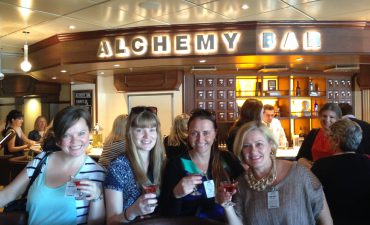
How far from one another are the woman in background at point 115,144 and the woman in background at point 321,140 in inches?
73.7

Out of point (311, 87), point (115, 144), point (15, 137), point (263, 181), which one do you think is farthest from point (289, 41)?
point (15, 137)

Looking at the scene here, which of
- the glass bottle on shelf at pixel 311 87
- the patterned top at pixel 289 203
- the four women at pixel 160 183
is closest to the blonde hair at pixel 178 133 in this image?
the four women at pixel 160 183

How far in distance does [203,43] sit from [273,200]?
3570 millimetres

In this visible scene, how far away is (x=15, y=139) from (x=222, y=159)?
5.34 m

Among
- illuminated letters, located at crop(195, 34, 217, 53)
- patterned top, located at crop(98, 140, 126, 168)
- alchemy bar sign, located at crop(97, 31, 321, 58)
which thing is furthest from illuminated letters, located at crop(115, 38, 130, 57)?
patterned top, located at crop(98, 140, 126, 168)

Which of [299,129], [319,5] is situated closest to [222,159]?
[319,5]

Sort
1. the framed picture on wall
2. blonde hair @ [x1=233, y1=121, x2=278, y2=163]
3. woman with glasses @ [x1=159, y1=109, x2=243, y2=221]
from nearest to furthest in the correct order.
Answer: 1. woman with glasses @ [x1=159, y1=109, x2=243, y2=221]
2. blonde hair @ [x1=233, y1=121, x2=278, y2=163]
3. the framed picture on wall

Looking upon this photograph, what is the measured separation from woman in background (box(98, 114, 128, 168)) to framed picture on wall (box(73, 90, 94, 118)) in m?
4.85

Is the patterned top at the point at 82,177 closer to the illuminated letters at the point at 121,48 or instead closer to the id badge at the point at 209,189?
the id badge at the point at 209,189

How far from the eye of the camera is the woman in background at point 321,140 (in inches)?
134

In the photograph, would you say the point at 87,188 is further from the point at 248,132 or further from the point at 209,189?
the point at 248,132

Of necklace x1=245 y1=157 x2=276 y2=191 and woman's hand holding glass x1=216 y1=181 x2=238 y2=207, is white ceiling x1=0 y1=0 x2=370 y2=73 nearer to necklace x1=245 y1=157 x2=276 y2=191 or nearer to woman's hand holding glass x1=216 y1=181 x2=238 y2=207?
necklace x1=245 y1=157 x2=276 y2=191

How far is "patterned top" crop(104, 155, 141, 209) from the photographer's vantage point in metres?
1.86

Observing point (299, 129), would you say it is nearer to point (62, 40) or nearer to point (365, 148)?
point (365, 148)
